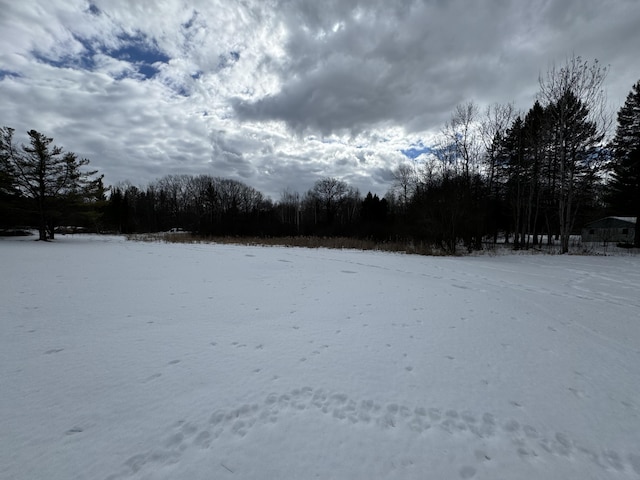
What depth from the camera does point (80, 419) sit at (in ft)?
6.70

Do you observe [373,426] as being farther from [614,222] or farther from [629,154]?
[614,222]

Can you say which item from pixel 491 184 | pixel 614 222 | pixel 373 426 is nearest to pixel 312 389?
pixel 373 426

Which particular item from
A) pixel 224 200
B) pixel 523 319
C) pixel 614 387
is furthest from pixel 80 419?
pixel 224 200

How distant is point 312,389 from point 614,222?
5450 cm

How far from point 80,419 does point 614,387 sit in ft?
15.7

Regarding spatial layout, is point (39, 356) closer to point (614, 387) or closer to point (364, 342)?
point (364, 342)

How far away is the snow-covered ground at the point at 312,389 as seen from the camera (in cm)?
177

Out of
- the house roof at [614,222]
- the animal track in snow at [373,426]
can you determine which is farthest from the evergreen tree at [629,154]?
the animal track in snow at [373,426]

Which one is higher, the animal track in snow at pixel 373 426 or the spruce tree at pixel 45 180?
the spruce tree at pixel 45 180

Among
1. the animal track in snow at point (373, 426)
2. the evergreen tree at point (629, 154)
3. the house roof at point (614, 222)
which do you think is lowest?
the animal track in snow at point (373, 426)

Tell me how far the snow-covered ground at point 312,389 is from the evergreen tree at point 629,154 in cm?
2575

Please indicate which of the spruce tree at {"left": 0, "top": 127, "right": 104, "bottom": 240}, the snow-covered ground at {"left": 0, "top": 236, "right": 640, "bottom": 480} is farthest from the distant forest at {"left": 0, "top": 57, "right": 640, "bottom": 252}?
the snow-covered ground at {"left": 0, "top": 236, "right": 640, "bottom": 480}

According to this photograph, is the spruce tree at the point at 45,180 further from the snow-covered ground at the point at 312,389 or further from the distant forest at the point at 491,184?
the snow-covered ground at the point at 312,389

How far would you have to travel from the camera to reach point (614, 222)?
3791cm
